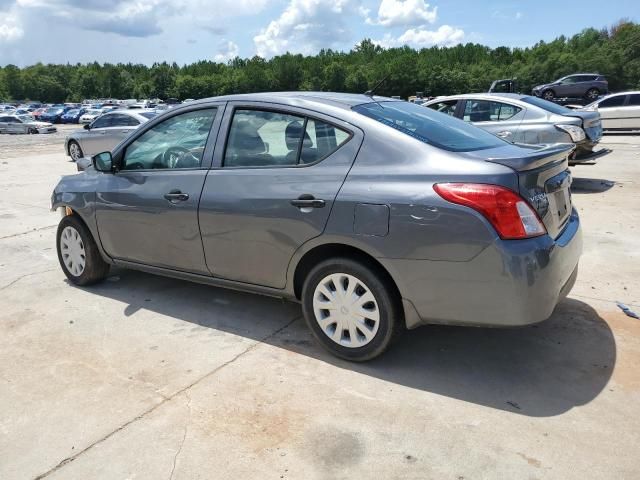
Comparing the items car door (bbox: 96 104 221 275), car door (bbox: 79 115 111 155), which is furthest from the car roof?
car door (bbox: 79 115 111 155)

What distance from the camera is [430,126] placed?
12.2 feet

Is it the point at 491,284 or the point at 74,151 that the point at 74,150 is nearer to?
the point at 74,151

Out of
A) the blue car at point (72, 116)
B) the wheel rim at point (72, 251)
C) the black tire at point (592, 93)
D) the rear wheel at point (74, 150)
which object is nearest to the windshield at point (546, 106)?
the wheel rim at point (72, 251)

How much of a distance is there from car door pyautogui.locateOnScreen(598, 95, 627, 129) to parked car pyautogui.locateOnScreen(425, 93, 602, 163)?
1180cm

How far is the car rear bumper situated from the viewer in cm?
293

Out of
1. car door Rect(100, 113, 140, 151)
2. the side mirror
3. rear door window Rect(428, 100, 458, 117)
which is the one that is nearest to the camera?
the side mirror

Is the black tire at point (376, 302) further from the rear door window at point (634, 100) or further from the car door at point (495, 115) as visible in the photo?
the rear door window at point (634, 100)

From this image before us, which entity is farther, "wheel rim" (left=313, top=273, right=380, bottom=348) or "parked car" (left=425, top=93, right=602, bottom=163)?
"parked car" (left=425, top=93, right=602, bottom=163)

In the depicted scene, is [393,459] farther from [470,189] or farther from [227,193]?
[227,193]

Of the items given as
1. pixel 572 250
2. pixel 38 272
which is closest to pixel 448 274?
pixel 572 250

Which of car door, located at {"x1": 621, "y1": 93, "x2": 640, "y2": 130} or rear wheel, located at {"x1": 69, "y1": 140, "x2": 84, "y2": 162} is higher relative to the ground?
car door, located at {"x1": 621, "y1": 93, "x2": 640, "y2": 130}

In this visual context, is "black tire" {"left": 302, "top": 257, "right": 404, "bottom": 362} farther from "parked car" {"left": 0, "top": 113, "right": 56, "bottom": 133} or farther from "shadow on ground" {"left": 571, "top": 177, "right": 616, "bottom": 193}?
"parked car" {"left": 0, "top": 113, "right": 56, "bottom": 133}

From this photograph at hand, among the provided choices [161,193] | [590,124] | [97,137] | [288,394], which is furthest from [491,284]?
[97,137]

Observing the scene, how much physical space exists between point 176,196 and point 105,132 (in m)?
12.5
